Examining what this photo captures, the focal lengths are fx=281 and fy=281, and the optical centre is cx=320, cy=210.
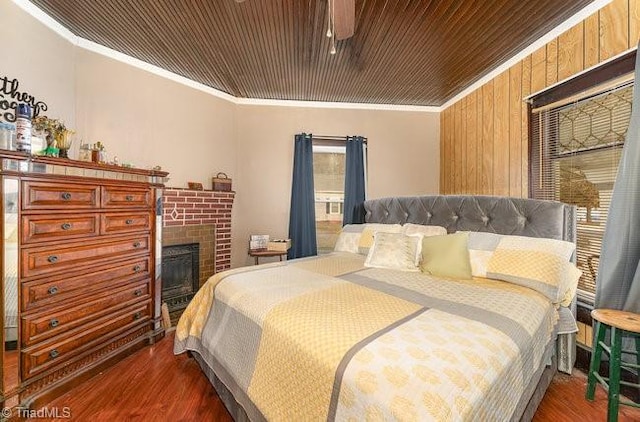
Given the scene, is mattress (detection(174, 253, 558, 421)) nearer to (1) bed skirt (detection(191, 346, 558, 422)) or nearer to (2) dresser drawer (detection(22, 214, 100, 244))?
(1) bed skirt (detection(191, 346, 558, 422))

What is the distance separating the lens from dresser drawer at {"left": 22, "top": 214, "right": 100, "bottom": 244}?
5.25ft

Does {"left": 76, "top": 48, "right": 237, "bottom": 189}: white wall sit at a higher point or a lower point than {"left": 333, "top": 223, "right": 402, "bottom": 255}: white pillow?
higher

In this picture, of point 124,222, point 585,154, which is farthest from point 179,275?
point 585,154

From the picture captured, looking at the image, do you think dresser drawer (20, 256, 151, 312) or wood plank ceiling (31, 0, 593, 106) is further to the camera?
wood plank ceiling (31, 0, 593, 106)

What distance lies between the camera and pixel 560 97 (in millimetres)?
2154

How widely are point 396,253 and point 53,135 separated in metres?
2.55

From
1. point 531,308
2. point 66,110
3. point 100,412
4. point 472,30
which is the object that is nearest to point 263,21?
point 472,30

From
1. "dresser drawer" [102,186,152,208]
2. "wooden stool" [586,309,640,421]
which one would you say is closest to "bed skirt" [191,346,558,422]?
"wooden stool" [586,309,640,421]

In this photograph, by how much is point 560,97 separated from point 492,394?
2335mm

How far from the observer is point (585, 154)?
6.72ft

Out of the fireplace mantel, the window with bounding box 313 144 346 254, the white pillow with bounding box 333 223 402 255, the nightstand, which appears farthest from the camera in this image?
the window with bounding box 313 144 346 254

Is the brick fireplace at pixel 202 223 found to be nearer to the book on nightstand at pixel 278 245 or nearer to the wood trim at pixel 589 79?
the book on nightstand at pixel 278 245

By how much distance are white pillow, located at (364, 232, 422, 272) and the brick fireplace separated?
1.99 meters

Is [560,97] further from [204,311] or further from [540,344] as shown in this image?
[204,311]
